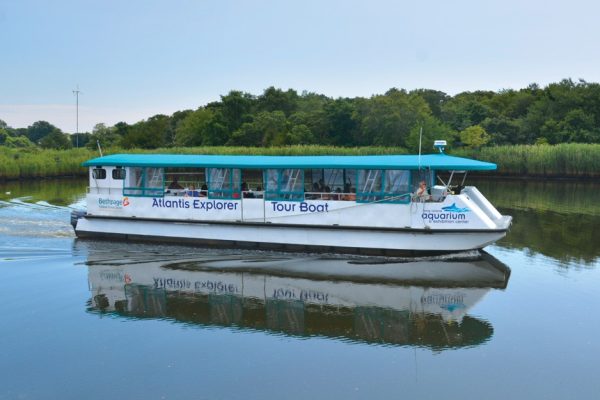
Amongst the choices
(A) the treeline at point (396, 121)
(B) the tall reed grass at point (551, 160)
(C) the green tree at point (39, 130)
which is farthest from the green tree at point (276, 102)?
(C) the green tree at point (39, 130)

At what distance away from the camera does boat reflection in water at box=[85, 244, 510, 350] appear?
1232 cm

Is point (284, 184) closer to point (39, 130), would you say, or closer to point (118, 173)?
point (118, 173)

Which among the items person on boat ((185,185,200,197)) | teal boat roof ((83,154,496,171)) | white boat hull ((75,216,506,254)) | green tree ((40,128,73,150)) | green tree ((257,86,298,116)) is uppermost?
green tree ((257,86,298,116))

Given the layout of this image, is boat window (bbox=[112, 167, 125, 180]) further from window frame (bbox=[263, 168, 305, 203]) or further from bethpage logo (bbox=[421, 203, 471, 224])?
bethpage logo (bbox=[421, 203, 471, 224])

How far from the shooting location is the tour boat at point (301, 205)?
17422 mm

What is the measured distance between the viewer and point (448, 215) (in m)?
17.2

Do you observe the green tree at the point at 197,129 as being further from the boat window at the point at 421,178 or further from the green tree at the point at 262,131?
the boat window at the point at 421,178

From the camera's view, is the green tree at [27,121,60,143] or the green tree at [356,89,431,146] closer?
the green tree at [356,89,431,146]

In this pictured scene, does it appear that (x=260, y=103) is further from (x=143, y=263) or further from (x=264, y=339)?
(x=264, y=339)

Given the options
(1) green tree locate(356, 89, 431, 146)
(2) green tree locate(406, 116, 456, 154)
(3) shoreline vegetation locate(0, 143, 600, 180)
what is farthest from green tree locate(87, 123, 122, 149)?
(2) green tree locate(406, 116, 456, 154)

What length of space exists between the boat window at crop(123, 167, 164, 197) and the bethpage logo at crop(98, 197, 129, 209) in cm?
27

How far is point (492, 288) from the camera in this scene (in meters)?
15.1

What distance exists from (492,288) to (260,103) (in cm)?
5783

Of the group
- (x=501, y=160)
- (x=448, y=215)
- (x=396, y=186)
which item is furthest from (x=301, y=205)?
(x=501, y=160)
